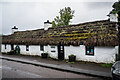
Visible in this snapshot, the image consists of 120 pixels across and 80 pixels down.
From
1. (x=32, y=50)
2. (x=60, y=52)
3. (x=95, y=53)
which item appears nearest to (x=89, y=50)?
(x=95, y=53)

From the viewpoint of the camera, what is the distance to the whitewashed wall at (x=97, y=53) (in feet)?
37.1

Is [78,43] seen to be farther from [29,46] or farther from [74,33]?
[29,46]

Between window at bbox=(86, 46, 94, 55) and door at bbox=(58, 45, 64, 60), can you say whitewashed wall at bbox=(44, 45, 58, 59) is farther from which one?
window at bbox=(86, 46, 94, 55)

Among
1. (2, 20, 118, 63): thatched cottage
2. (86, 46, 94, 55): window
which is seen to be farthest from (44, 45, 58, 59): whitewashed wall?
(86, 46, 94, 55): window

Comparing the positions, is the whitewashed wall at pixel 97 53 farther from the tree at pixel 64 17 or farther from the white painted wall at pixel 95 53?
the tree at pixel 64 17

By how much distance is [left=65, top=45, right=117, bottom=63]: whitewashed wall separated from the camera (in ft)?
37.1

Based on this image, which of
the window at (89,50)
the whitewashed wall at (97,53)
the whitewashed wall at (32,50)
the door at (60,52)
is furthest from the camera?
the whitewashed wall at (32,50)

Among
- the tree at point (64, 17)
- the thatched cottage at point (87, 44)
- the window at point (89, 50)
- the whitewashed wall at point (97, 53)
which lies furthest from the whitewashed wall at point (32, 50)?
the tree at point (64, 17)

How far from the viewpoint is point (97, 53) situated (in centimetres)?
1208

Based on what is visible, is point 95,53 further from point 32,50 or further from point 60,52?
point 32,50

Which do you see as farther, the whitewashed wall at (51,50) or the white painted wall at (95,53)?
the whitewashed wall at (51,50)

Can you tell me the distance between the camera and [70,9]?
38.8m

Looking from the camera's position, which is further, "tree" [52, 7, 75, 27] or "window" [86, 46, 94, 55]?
"tree" [52, 7, 75, 27]

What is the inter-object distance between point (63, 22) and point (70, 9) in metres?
6.12
